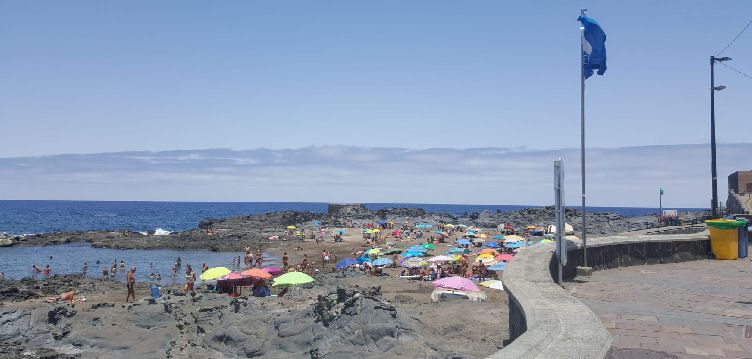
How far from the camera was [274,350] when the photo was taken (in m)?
13.4

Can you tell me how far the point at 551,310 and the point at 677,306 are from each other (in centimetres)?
336

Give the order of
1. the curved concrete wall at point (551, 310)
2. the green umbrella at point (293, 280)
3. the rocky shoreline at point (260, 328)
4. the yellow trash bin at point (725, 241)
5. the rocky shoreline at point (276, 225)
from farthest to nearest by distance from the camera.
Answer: the rocky shoreline at point (276, 225) → the green umbrella at point (293, 280) → the yellow trash bin at point (725, 241) → the rocky shoreline at point (260, 328) → the curved concrete wall at point (551, 310)

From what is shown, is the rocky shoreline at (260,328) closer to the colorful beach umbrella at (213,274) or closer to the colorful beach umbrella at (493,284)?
the colorful beach umbrella at (213,274)

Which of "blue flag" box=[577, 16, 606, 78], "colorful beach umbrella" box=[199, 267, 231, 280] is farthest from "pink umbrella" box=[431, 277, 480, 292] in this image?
"colorful beach umbrella" box=[199, 267, 231, 280]

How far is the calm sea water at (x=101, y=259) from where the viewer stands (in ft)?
115

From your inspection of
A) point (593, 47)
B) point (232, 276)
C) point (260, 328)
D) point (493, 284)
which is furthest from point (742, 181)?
point (260, 328)

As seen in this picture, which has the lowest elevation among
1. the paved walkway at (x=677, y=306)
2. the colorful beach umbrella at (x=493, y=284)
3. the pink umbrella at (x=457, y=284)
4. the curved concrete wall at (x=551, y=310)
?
the colorful beach umbrella at (x=493, y=284)

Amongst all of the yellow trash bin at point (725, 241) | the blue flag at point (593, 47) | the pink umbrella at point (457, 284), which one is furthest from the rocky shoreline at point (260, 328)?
the blue flag at point (593, 47)

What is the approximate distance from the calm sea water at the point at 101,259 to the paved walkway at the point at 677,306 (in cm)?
2741

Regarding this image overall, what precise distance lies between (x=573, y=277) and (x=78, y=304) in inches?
738

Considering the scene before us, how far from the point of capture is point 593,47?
10312 millimetres

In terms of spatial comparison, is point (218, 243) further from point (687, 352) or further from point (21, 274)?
point (687, 352)

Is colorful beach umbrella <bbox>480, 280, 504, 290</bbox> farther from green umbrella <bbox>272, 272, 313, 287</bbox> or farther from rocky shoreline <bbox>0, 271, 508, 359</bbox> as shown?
green umbrella <bbox>272, 272, 313, 287</bbox>

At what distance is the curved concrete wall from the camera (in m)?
3.72
